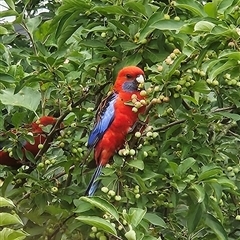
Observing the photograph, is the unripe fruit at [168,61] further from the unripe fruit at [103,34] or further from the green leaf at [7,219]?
the green leaf at [7,219]

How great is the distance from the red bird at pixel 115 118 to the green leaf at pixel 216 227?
422 mm

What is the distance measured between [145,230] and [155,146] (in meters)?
0.37

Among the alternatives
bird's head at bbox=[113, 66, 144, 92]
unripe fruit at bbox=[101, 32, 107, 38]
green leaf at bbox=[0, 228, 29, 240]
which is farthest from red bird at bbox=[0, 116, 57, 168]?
green leaf at bbox=[0, 228, 29, 240]

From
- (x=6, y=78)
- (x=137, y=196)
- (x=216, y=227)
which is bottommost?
(x=216, y=227)

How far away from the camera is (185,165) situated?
1737 mm

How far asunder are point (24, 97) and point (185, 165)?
2.12 feet

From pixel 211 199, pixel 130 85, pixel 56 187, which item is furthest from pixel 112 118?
pixel 211 199

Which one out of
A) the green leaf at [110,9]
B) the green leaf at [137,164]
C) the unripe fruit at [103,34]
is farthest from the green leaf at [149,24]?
the green leaf at [137,164]

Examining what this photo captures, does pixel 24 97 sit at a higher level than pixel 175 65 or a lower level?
lower

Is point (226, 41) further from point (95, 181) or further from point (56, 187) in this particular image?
point (56, 187)

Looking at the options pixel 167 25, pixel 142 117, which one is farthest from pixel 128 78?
pixel 167 25

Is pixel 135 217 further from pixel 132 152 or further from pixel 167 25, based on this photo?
pixel 167 25

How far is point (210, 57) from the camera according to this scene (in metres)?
1.71

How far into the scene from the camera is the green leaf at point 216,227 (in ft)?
6.10
